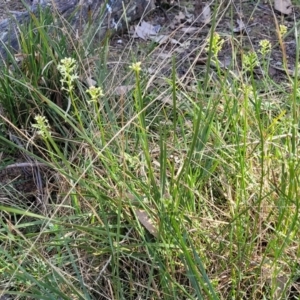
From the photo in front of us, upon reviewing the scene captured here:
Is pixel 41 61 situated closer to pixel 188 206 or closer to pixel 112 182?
pixel 112 182

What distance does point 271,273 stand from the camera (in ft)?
5.08

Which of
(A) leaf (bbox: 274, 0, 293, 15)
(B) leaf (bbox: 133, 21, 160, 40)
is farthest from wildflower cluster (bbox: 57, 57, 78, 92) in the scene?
(A) leaf (bbox: 274, 0, 293, 15)

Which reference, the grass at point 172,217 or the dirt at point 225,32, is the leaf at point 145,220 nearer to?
the grass at point 172,217

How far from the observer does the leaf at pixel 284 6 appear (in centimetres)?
312

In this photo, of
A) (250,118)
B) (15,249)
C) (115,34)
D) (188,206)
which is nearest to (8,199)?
(15,249)

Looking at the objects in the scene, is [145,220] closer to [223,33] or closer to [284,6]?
[223,33]

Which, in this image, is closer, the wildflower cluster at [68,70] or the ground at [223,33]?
the wildflower cluster at [68,70]

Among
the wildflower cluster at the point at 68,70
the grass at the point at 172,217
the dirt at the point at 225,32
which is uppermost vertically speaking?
the wildflower cluster at the point at 68,70

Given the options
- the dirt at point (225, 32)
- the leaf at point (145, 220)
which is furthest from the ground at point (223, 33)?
the leaf at point (145, 220)

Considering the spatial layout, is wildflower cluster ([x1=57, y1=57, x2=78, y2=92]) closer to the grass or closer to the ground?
the grass

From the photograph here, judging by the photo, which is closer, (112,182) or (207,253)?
(207,253)

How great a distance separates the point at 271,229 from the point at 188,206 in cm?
24

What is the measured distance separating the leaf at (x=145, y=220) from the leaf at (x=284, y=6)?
1829 millimetres

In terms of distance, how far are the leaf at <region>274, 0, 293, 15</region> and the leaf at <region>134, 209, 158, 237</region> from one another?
1.83m
